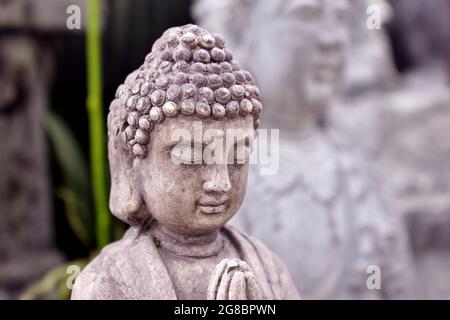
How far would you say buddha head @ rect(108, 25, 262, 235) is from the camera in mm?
1481

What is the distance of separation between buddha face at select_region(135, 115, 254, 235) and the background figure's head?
47.2 inches

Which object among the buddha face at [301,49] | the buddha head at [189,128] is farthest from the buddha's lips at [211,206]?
the buddha face at [301,49]

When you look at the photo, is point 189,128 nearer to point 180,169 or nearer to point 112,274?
point 180,169

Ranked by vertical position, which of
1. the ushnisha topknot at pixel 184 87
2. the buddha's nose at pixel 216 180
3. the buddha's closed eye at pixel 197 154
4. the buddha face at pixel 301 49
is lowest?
the buddha's nose at pixel 216 180

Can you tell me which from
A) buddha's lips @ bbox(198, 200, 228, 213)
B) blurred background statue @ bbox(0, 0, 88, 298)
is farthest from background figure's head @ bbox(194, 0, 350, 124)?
buddha's lips @ bbox(198, 200, 228, 213)

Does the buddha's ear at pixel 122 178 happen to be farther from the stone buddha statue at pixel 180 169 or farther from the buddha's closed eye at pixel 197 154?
the buddha's closed eye at pixel 197 154

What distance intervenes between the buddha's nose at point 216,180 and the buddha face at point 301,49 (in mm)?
1268

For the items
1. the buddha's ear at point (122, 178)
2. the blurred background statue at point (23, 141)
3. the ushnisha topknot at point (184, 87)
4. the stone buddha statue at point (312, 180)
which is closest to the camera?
the ushnisha topknot at point (184, 87)

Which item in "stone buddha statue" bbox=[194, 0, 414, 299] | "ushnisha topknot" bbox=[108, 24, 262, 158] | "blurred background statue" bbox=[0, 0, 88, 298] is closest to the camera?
"ushnisha topknot" bbox=[108, 24, 262, 158]

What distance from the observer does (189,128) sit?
1481mm

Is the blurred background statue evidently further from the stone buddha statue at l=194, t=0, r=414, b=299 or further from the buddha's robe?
the buddha's robe

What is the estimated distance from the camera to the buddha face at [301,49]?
268cm

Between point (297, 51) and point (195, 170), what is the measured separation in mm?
1289

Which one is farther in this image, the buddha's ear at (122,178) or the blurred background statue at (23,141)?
the blurred background statue at (23,141)
